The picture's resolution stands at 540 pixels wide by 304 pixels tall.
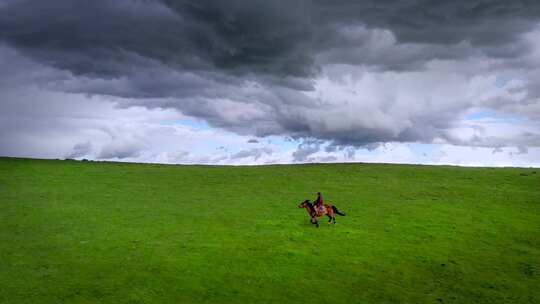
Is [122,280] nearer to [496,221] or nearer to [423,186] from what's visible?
[496,221]

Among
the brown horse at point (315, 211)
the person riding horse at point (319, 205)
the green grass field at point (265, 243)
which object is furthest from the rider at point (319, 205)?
the green grass field at point (265, 243)

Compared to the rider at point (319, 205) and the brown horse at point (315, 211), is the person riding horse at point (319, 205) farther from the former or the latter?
the brown horse at point (315, 211)

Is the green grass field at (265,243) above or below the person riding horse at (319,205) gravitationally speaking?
below

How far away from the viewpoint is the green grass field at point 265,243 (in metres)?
22.0

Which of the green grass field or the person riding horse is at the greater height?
the person riding horse

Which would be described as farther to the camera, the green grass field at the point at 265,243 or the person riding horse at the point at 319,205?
the person riding horse at the point at 319,205

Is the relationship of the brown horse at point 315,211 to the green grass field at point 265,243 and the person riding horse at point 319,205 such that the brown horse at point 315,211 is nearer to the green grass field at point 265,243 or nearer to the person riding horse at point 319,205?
the person riding horse at point 319,205

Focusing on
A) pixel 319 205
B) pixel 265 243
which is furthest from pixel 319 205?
pixel 265 243

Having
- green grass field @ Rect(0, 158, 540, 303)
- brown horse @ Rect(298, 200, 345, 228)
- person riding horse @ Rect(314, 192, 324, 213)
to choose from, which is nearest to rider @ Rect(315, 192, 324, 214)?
person riding horse @ Rect(314, 192, 324, 213)

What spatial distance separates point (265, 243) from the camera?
28234 mm

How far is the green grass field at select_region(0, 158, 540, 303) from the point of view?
865 inches

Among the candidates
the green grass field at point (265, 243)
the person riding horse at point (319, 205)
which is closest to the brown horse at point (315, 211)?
the person riding horse at point (319, 205)

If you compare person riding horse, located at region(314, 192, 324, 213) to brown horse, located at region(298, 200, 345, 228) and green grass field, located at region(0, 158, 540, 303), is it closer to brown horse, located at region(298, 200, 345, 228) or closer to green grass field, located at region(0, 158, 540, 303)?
brown horse, located at region(298, 200, 345, 228)

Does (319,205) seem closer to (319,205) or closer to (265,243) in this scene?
(319,205)
